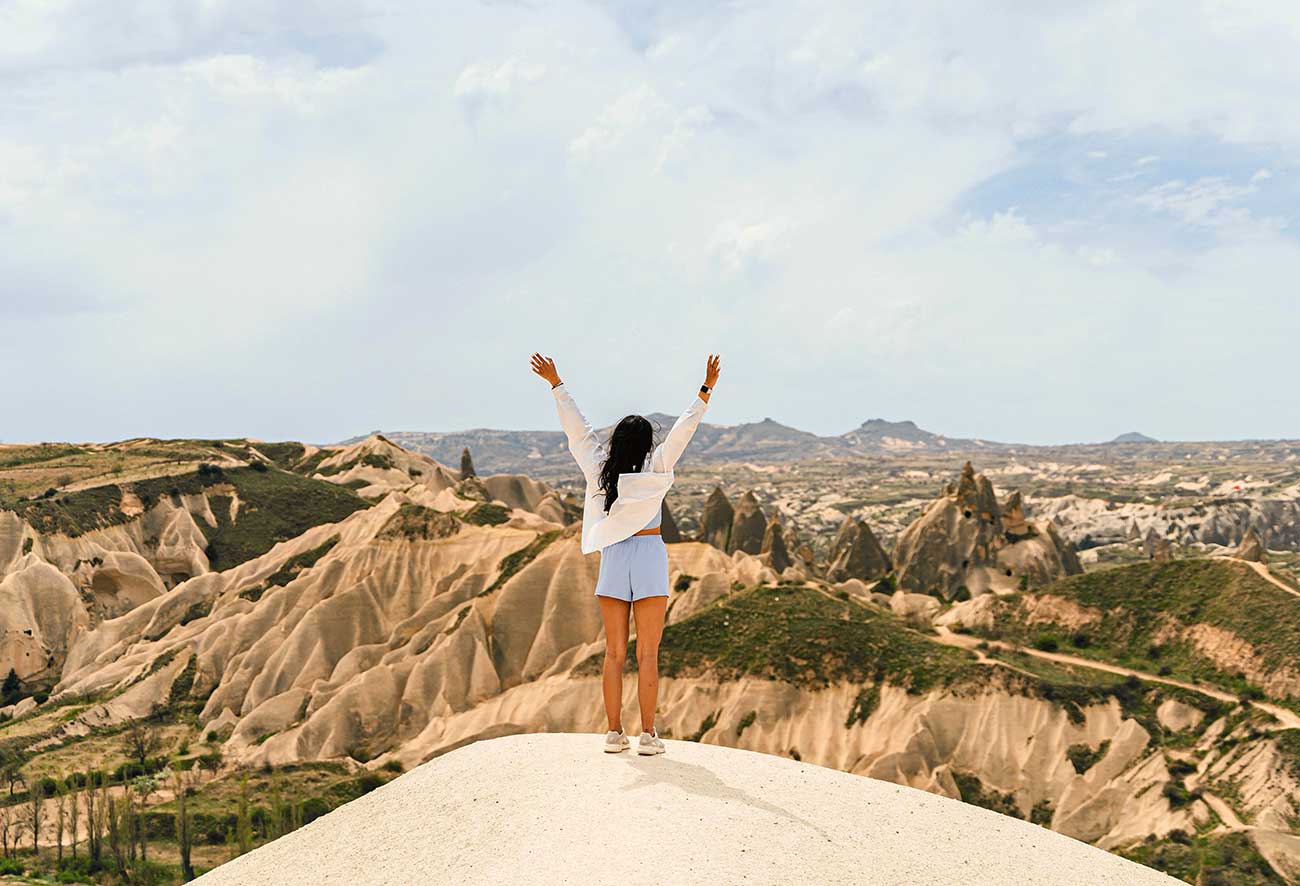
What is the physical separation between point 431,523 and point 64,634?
2504 centimetres

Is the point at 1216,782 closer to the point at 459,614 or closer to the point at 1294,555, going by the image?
the point at 459,614

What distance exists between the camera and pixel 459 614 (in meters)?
55.1

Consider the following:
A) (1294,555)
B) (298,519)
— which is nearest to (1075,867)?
(298,519)

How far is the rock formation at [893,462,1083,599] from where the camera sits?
74500mm

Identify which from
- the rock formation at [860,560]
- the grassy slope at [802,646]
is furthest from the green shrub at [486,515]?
the rock formation at [860,560]

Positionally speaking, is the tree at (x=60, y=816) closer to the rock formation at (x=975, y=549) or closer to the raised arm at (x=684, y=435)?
the raised arm at (x=684, y=435)

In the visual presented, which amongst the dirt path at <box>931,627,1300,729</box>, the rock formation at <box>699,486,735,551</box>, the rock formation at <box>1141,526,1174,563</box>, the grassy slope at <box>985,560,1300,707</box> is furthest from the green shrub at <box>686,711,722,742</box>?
the rock formation at <box>699,486,735,551</box>

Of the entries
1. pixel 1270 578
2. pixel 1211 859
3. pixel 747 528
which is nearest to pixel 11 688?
pixel 747 528

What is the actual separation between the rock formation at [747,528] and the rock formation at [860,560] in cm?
680

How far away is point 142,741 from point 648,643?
4901 centimetres

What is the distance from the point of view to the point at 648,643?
33.0 ft

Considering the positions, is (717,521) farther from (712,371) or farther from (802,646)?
(712,371)

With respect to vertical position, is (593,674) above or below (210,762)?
above

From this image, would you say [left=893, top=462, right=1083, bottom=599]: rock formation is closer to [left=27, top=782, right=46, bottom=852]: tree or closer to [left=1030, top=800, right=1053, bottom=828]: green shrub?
[left=1030, top=800, right=1053, bottom=828]: green shrub
